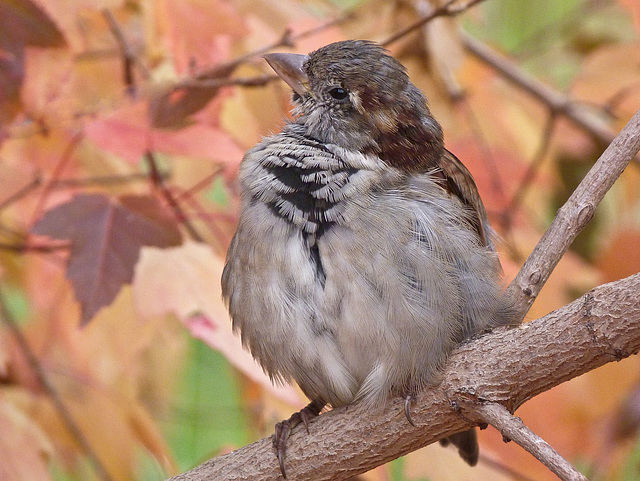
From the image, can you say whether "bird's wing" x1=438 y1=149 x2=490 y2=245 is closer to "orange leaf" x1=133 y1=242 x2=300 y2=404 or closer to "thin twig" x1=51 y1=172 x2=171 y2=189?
"orange leaf" x1=133 y1=242 x2=300 y2=404

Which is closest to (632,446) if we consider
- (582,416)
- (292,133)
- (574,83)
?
(582,416)

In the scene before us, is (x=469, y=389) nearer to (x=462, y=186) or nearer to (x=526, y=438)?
(x=526, y=438)

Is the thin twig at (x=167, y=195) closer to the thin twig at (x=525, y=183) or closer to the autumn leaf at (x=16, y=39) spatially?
the autumn leaf at (x=16, y=39)

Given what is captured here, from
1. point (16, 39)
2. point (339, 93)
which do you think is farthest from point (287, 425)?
point (16, 39)

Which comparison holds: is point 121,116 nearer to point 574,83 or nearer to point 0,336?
point 0,336

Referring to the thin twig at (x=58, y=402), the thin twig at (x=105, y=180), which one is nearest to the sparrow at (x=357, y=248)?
the thin twig at (x=105, y=180)

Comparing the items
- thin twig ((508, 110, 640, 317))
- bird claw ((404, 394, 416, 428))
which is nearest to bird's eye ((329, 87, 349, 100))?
thin twig ((508, 110, 640, 317))

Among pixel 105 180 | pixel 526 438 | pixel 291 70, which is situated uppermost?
pixel 105 180
